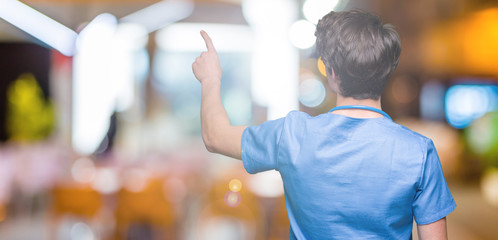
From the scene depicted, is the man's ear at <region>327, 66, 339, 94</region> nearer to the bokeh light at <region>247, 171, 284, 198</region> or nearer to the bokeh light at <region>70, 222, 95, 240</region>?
the bokeh light at <region>247, 171, 284, 198</region>

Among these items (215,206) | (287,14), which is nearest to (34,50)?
(215,206)

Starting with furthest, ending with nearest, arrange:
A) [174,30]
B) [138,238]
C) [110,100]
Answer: [174,30] → [110,100] → [138,238]

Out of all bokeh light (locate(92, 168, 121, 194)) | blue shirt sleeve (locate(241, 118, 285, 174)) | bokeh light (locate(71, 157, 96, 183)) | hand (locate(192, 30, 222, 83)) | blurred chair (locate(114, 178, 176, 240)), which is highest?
hand (locate(192, 30, 222, 83))

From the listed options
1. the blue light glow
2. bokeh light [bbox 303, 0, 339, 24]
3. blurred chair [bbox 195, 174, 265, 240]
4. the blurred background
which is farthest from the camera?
the blue light glow

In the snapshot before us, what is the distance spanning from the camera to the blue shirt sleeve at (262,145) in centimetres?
109

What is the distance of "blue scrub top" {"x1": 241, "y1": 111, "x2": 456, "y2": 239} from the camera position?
1.03 meters

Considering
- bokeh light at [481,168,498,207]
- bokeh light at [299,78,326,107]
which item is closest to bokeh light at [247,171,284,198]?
bokeh light at [299,78,326,107]

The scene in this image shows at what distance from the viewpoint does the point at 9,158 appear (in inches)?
220

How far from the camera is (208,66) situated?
45.7 inches

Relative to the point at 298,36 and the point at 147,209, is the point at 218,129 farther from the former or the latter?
the point at 147,209

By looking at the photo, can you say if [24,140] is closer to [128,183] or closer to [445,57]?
[128,183]

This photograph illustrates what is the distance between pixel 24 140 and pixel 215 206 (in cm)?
477

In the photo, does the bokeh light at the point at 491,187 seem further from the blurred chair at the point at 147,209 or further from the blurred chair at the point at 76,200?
the blurred chair at the point at 76,200

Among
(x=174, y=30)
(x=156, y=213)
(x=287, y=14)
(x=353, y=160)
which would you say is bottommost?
(x=156, y=213)
